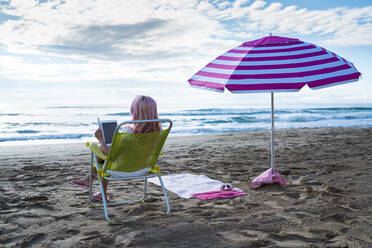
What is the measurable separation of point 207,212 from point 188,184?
133 cm

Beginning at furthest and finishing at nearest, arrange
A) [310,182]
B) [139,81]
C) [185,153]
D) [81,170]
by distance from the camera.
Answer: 1. [139,81]
2. [185,153]
3. [81,170]
4. [310,182]

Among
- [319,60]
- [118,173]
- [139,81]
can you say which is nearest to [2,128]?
[118,173]

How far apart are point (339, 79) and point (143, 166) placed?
2358mm

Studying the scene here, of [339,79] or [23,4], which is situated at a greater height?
[23,4]

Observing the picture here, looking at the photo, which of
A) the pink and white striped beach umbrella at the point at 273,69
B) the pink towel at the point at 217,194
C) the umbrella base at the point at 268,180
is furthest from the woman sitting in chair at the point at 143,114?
the umbrella base at the point at 268,180

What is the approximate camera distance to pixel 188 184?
4.54 metres

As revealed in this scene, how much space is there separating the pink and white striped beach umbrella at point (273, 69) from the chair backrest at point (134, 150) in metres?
0.98

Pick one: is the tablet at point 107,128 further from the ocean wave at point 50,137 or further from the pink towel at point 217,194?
the ocean wave at point 50,137

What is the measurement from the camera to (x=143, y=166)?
331 centimetres

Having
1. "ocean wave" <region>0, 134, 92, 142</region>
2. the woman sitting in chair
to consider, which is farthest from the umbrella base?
"ocean wave" <region>0, 134, 92, 142</region>

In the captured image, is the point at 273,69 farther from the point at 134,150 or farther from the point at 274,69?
the point at 134,150

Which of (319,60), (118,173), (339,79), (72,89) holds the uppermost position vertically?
(72,89)

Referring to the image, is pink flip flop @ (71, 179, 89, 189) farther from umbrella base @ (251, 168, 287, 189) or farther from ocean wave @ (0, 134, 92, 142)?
ocean wave @ (0, 134, 92, 142)

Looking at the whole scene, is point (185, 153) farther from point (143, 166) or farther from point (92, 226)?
point (92, 226)
